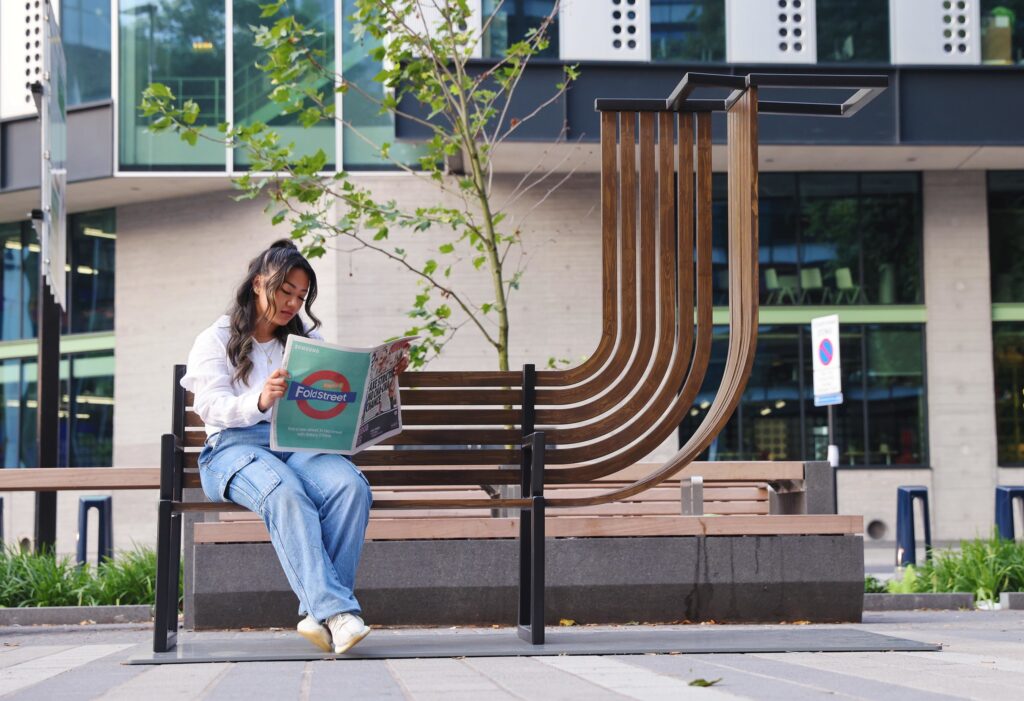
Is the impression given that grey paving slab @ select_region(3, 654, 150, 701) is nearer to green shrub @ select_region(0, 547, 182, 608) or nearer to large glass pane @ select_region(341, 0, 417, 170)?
green shrub @ select_region(0, 547, 182, 608)

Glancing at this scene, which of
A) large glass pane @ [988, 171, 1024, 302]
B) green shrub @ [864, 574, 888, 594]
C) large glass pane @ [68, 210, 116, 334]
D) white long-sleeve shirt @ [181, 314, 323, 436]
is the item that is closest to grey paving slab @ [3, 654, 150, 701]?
white long-sleeve shirt @ [181, 314, 323, 436]

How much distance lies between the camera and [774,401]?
868 inches

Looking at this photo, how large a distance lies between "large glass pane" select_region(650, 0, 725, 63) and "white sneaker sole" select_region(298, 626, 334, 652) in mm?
15370

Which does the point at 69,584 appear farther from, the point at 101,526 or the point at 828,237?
the point at 828,237

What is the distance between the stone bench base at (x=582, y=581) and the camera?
7125 millimetres

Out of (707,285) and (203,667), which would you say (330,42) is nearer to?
(707,285)

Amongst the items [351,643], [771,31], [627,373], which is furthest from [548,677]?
[771,31]

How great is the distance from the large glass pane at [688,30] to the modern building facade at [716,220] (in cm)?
3

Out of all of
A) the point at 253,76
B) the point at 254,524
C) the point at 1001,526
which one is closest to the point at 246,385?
the point at 254,524

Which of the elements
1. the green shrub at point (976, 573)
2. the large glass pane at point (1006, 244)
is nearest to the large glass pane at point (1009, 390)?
the large glass pane at point (1006, 244)

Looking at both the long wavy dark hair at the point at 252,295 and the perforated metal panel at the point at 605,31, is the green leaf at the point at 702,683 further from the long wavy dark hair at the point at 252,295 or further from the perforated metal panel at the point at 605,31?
the perforated metal panel at the point at 605,31

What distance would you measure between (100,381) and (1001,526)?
14065 mm

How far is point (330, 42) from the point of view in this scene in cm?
2022

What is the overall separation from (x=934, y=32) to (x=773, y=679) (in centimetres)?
1709
